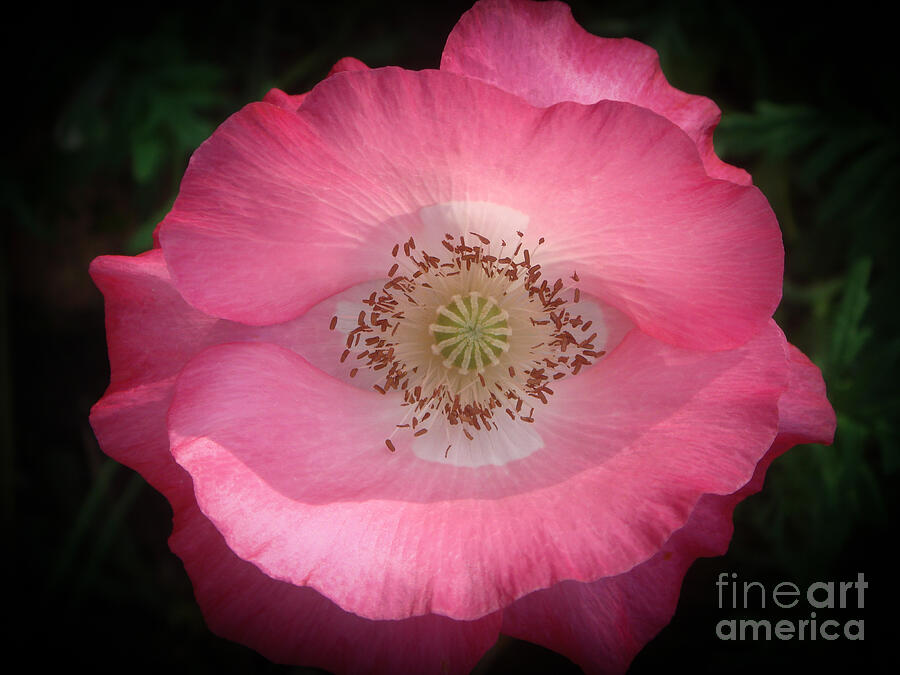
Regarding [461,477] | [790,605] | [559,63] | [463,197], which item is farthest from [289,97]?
[790,605]

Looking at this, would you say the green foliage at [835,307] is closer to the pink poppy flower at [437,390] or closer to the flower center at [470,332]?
the pink poppy flower at [437,390]

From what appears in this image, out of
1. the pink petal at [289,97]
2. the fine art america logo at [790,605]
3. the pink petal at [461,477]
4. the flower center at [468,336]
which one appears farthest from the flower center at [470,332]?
the fine art america logo at [790,605]

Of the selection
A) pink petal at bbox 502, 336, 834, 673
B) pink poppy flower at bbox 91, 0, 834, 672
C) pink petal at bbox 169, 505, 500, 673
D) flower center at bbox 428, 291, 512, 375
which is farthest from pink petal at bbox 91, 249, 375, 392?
pink petal at bbox 502, 336, 834, 673

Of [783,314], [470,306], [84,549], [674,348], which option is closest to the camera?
[674,348]

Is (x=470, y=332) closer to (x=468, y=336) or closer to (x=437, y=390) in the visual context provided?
(x=468, y=336)

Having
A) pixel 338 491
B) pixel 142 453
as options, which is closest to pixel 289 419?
pixel 338 491

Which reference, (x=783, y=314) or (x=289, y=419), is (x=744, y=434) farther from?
(x=783, y=314)

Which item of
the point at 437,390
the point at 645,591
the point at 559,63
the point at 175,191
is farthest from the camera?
the point at 175,191
